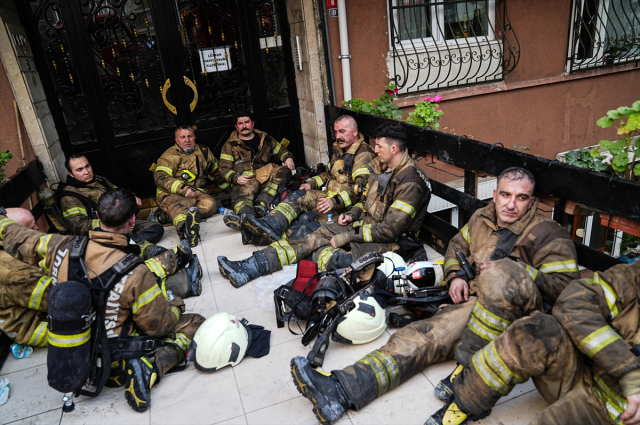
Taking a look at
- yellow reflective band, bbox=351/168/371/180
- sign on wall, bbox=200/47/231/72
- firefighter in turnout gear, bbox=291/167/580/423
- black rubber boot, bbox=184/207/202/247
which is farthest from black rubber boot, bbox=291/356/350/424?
sign on wall, bbox=200/47/231/72

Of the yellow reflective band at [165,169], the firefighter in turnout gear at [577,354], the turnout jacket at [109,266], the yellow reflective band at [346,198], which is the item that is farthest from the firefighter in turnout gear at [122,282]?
the yellow reflective band at [165,169]

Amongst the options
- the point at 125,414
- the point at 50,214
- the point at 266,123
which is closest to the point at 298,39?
the point at 266,123

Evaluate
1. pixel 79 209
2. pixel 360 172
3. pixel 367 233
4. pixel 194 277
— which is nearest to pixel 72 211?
pixel 79 209

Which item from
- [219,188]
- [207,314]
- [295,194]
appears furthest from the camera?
[219,188]

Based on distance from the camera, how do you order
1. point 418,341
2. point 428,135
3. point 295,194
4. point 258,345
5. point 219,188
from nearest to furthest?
1. point 418,341
2. point 258,345
3. point 428,135
4. point 295,194
5. point 219,188

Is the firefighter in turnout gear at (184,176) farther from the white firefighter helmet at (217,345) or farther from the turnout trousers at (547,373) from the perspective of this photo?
the turnout trousers at (547,373)

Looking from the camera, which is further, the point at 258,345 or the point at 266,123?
the point at 266,123

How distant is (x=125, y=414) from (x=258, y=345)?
3.16 feet

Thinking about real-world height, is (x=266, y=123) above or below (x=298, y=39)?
below

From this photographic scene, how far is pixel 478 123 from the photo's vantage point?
690 centimetres

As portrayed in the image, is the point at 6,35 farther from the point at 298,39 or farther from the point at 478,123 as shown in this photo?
the point at 478,123

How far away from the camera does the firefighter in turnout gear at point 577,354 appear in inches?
82.3

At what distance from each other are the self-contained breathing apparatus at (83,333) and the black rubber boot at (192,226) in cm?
226

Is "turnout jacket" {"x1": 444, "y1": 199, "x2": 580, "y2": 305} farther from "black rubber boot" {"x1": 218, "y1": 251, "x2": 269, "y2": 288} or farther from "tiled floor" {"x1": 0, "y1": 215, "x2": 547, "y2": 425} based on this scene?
"black rubber boot" {"x1": 218, "y1": 251, "x2": 269, "y2": 288}
